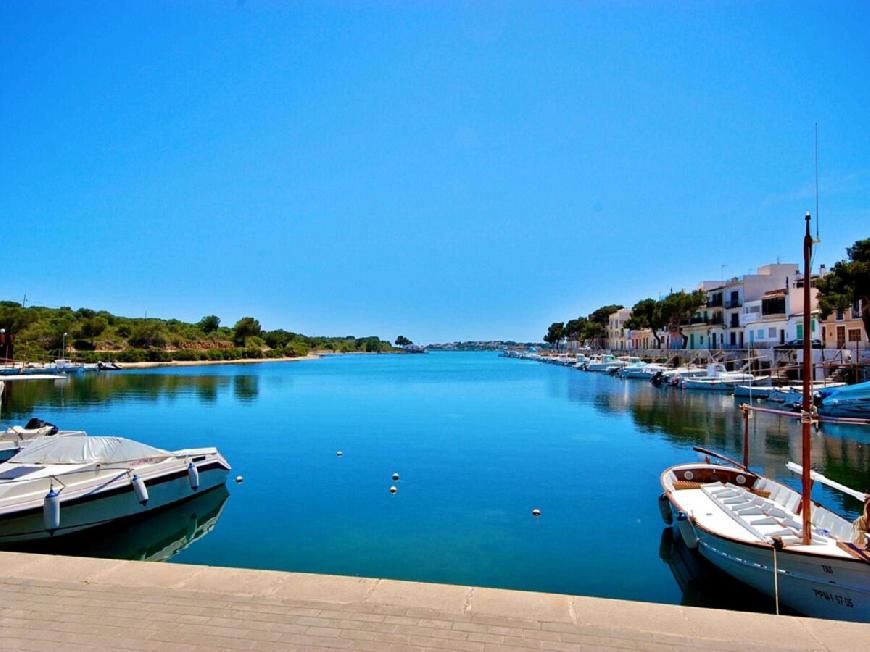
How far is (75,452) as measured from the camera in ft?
45.9

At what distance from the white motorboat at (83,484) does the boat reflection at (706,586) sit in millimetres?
11614

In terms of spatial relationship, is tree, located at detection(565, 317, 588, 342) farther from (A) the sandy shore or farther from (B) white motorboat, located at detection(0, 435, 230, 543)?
(B) white motorboat, located at detection(0, 435, 230, 543)

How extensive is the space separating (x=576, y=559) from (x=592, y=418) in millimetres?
26335

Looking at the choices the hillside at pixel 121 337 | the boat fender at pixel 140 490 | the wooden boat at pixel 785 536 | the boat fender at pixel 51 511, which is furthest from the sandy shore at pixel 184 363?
the wooden boat at pixel 785 536

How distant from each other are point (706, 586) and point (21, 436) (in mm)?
20025

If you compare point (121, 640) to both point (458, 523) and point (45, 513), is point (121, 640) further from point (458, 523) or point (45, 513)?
point (458, 523)

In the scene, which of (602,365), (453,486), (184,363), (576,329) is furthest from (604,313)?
(453,486)

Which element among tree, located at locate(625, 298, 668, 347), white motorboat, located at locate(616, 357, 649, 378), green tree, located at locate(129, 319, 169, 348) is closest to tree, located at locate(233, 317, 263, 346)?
green tree, located at locate(129, 319, 169, 348)

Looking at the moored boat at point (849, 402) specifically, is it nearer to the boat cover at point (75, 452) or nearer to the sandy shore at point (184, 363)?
the boat cover at point (75, 452)

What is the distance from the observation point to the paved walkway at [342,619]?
18.3ft

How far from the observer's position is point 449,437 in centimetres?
2978

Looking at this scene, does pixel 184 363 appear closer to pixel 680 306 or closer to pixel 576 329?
pixel 680 306

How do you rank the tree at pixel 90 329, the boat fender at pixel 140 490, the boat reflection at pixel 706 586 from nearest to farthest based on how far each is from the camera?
1. the boat reflection at pixel 706 586
2. the boat fender at pixel 140 490
3. the tree at pixel 90 329

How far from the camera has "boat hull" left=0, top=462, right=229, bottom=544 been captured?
11.6 m
